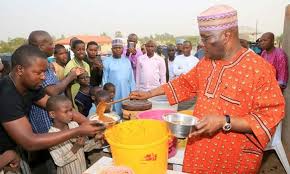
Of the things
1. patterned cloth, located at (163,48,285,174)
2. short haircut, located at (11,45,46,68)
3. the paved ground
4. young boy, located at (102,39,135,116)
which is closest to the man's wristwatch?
patterned cloth, located at (163,48,285,174)

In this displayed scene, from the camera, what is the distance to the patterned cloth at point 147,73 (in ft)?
22.2

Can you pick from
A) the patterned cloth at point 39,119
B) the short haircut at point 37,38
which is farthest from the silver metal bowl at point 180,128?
the short haircut at point 37,38

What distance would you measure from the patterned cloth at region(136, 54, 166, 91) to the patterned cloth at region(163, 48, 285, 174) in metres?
4.30

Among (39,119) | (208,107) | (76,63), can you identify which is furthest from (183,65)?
(208,107)

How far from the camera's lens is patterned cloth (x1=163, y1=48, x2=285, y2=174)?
2.00 m

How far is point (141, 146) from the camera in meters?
1.69

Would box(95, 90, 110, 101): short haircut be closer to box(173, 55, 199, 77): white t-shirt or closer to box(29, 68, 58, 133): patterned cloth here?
box(29, 68, 58, 133): patterned cloth

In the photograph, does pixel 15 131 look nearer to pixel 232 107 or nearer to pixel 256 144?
pixel 232 107

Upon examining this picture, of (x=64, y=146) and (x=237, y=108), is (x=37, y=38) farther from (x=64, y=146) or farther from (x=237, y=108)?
(x=237, y=108)

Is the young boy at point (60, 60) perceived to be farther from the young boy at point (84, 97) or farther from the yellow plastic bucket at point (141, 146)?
the yellow plastic bucket at point (141, 146)

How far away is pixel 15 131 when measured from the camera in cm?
219

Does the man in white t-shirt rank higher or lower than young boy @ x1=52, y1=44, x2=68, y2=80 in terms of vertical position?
lower

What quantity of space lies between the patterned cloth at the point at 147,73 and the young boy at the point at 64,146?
3.73m

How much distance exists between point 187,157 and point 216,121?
23.4 inches
